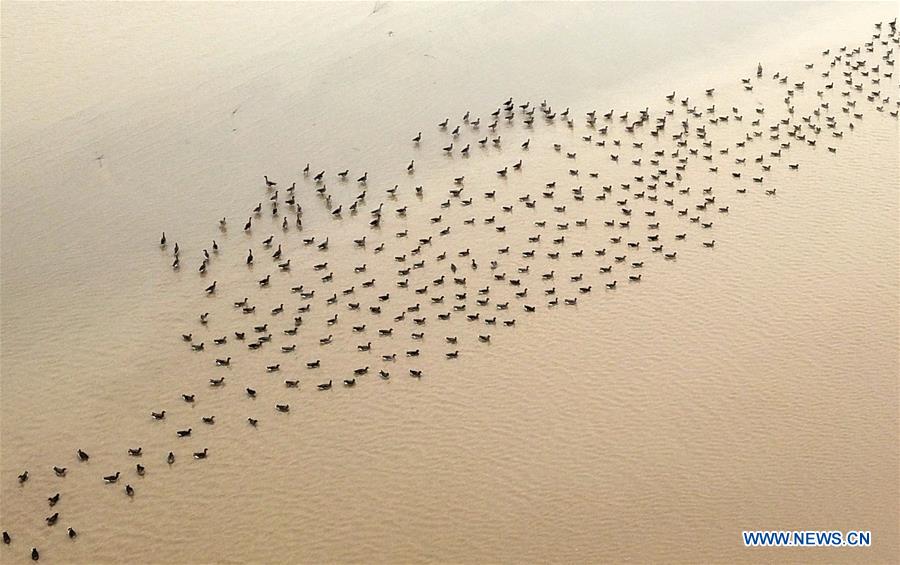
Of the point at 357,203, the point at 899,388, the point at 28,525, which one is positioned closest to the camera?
the point at 28,525

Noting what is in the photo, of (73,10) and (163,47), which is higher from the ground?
(73,10)

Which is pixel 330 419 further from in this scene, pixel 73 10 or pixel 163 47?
pixel 73 10

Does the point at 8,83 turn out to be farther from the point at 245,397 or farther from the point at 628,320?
the point at 628,320

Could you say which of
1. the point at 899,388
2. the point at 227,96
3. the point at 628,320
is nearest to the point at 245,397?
the point at 628,320

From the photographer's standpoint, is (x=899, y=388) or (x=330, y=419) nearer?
(x=330, y=419)

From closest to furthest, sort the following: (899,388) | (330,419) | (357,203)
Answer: (330,419) → (899,388) → (357,203)

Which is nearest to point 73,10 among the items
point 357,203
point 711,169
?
point 357,203

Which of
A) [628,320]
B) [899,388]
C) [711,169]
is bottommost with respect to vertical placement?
[899,388]
